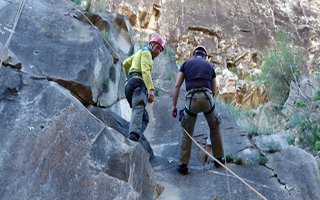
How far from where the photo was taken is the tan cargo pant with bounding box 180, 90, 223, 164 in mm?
6074

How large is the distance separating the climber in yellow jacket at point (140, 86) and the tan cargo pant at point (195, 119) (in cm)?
58

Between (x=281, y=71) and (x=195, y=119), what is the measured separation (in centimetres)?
887

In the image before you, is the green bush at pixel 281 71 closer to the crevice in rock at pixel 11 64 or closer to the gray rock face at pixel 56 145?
the gray rock face at pixel 56 145

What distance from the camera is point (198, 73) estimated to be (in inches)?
244

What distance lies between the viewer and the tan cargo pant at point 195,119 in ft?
19.9

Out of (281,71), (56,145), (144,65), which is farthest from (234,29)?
(56,145)

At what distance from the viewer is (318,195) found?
6.23 metres

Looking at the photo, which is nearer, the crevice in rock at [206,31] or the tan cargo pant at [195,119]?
the tan cargo pant at [195,119]

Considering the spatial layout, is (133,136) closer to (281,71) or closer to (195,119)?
(195,119)

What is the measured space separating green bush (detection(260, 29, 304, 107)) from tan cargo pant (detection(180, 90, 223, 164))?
8.09 metres

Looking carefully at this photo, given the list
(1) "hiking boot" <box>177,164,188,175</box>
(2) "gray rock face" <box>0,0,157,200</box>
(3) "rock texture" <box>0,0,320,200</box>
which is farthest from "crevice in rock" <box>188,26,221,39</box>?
(1) "hiking boot" <box>177,164,188,175</box>

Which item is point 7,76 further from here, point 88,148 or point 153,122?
point 153,122

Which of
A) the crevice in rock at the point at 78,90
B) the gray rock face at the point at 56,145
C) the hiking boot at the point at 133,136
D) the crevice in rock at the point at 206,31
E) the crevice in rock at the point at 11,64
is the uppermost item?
the crevice in rock at the point at 11,64

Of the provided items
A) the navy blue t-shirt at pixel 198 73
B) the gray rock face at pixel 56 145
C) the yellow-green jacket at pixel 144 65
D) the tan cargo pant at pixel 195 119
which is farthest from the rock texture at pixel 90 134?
the navy blue t-shirt at pixel 198 73
